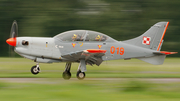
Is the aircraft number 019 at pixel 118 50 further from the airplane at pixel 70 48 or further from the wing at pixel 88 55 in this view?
the wing at pixel 88 55

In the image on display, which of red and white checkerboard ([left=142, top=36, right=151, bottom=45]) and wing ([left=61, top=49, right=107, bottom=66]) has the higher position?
red and white checkerboard ([left=142, top=36, right=151, bottom=45])

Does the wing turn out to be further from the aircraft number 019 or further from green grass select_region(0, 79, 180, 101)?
green grass select_region(0, 79, 180, 101)

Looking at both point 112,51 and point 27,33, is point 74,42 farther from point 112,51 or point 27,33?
point 27,33

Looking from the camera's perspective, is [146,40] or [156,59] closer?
[156,59]

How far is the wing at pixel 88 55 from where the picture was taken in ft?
36.4

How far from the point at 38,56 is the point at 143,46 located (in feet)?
15.3

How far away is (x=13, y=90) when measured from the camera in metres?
7.78

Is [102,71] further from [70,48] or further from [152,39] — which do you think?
[70,48]

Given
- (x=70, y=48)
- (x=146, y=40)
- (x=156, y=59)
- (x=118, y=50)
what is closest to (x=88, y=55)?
(x=70, y=48)

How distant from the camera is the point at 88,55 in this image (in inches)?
453

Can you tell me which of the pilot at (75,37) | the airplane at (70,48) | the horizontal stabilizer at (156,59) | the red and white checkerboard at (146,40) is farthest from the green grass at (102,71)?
the pilot at (75,37)

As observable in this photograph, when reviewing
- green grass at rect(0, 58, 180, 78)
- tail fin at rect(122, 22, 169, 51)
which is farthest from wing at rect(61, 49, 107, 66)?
tail fin at rect(122, 22, 169, 51)

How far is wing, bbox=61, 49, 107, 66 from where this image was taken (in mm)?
11109

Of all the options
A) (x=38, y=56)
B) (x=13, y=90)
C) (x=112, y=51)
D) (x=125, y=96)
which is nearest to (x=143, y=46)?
(x=112, y=51)
